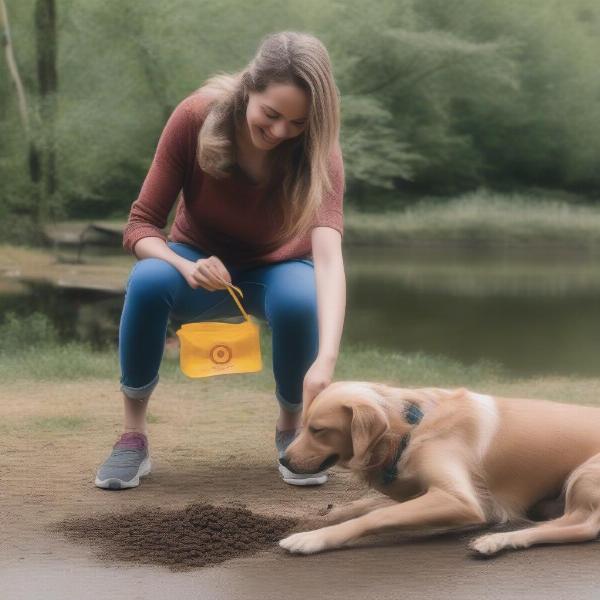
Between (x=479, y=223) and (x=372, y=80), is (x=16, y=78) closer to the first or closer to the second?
(x=372, y=80)

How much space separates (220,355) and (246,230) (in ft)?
1.26

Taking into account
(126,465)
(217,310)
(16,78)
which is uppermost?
(16,78)

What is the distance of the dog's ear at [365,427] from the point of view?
88.7 inches

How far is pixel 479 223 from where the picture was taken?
20.6 ft

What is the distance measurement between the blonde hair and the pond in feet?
10.8

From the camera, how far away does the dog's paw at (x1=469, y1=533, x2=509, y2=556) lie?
2180mm

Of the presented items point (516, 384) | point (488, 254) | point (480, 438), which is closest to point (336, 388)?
point (480, 438)

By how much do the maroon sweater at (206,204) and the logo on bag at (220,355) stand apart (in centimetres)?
33

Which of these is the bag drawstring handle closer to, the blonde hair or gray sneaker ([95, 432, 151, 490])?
the blonde hair

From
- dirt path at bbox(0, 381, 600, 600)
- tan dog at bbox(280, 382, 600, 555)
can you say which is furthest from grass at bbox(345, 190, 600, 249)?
tan dog at bbox(280, 382, 600, 555)

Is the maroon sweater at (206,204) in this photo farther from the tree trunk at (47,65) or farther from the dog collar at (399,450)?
the tree trunk at (47,65)

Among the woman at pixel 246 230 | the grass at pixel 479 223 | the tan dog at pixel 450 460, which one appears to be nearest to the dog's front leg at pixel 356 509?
the tan dog at pixel 450 460

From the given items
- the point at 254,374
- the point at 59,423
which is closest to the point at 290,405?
the point at 59,423

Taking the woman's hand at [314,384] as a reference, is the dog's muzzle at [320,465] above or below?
below
